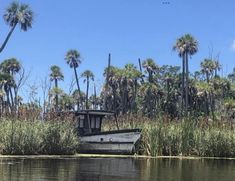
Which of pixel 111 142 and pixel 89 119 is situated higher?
pixel 89 119

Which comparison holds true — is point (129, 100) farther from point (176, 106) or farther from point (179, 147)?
point (179, 147)

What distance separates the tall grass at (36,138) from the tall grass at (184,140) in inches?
174

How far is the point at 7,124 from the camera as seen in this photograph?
27312 mm

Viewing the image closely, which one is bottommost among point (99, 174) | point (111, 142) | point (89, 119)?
point (99, 174)

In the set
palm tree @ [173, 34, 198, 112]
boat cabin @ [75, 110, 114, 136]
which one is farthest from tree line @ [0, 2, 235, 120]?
boat cabin @ [75, 110, 114, 136]

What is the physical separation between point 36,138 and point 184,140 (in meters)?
8.80

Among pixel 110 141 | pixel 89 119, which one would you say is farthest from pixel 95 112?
pixel 110 141

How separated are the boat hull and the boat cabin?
4.22ft

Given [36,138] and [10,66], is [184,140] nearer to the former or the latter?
[36,138]

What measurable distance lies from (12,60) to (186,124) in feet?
204

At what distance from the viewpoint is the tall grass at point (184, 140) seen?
30.7m

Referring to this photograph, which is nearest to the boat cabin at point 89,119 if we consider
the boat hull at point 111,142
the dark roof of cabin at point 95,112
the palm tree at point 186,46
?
the dark roof of cabin at point 95,112

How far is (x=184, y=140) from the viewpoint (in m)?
30.8

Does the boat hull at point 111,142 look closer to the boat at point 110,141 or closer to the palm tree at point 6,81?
the boat at point 110,141
